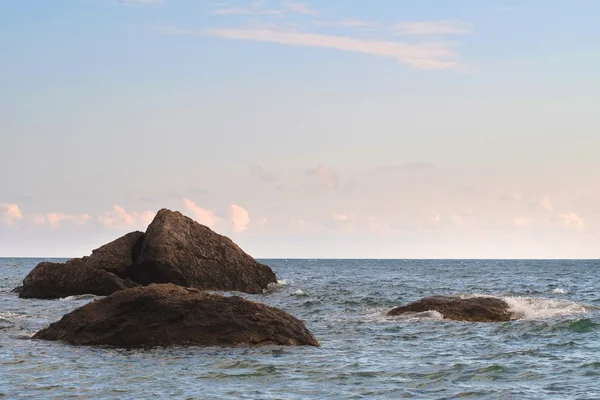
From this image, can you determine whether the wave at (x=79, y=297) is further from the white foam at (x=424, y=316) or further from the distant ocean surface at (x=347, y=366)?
the white foam at (x=424, y=316)

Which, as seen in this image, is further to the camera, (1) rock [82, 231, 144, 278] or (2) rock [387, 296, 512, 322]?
(1) rock [82, 231, 144, 278]

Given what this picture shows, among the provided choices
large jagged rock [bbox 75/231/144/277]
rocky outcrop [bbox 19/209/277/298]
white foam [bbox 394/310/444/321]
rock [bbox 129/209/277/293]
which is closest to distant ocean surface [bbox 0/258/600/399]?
white foam [bbox 394/310/444/321]

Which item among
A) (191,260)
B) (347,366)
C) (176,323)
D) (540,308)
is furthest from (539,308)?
(191,260)

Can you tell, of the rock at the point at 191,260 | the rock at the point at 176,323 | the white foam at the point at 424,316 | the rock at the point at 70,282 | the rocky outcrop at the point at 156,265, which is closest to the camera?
the rock at the point at 176,323

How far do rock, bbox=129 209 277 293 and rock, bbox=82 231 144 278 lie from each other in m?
0.60

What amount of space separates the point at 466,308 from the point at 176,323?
12380 mm

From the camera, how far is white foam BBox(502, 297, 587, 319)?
29312mm

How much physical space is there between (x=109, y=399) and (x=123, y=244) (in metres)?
→ 30.4

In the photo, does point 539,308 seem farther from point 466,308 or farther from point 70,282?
point 70,282

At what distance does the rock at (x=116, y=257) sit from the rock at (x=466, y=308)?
1811 centimetres

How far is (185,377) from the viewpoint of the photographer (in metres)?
16.6

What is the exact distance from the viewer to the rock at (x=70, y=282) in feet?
134

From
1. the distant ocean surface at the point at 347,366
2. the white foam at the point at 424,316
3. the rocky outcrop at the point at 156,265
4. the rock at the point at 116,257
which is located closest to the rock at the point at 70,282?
the rocky outcrop at the point at 156,265

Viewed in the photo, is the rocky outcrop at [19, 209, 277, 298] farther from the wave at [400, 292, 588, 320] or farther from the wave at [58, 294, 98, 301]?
the wave at [400, 292, 588, 320]
